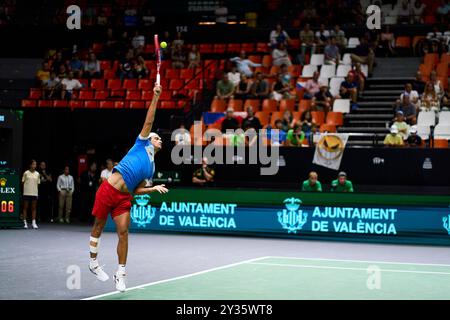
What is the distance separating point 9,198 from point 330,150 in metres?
8.89

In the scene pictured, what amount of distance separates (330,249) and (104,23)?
1891 centimetres

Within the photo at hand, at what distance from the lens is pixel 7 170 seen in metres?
22.2

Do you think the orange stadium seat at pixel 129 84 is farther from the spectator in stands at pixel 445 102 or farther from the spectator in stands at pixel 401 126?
the spectator in stands at pixel 445 102

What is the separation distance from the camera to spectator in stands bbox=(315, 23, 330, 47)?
91.7ft

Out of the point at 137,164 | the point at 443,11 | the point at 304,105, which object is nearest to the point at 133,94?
the point at 304,105

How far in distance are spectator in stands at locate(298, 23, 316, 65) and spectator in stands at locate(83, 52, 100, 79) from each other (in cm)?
761

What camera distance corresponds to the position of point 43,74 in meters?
30.4

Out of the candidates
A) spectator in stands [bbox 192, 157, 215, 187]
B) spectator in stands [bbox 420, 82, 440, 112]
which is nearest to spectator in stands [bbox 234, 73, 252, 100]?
spectator in stands [bbox 192, 157, 215, 187]

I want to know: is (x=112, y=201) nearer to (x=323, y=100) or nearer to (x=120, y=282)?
(x=120, y=282)

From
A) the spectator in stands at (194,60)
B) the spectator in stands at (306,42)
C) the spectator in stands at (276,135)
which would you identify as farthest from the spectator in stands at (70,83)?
the spectator in stands at (276,135)

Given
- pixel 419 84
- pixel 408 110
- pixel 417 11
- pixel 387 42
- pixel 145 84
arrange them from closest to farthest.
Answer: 1. pixel 408 110
2. pixel 419 84
3. pixel 387 42
4. pixel 145 84
5. pixel 417 11
